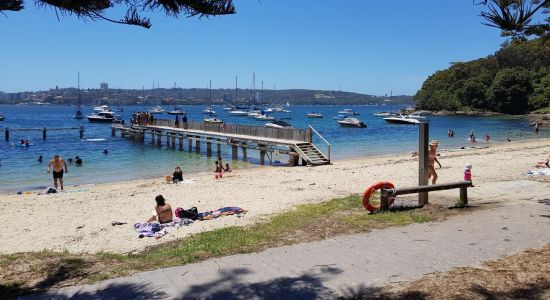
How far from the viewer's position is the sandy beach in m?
10.4

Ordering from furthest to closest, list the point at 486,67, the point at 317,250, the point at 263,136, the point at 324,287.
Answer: the point at 486,67 → the point at 263,136 → the point at 317,250 → the point at 324,287

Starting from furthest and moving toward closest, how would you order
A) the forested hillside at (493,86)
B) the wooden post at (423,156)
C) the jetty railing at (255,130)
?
the forested hillside at (493,86) < the jetty railing at (255,130) < the wooden post at (423,156)

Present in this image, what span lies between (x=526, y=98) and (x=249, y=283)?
377 feet

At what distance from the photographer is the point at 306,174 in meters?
21.2

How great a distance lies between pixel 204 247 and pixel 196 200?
7.45 m

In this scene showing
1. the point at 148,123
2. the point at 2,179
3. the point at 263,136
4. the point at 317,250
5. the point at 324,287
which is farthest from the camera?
the point at 148,123

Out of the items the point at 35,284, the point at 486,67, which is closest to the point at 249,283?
the point at 35,284

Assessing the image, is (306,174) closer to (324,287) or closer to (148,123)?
(324,287)

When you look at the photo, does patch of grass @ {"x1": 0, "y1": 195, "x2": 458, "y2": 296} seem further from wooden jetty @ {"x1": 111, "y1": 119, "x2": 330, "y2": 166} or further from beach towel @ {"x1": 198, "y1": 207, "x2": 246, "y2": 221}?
wooden jetty @ {"x1": 111, "y1": 119, "x2": 330, "y2": 166}

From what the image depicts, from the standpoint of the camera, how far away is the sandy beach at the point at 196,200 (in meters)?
10.4

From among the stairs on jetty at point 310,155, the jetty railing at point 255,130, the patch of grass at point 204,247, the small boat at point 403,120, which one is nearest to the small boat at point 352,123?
the small boat at point 403,120

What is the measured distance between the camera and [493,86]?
110m

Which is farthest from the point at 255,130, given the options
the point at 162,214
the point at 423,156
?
the point at 423,156

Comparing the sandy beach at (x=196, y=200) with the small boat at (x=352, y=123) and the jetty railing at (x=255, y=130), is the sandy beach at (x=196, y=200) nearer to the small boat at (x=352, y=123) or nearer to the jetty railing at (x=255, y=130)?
the jetty railing at (x=255, y=130)
